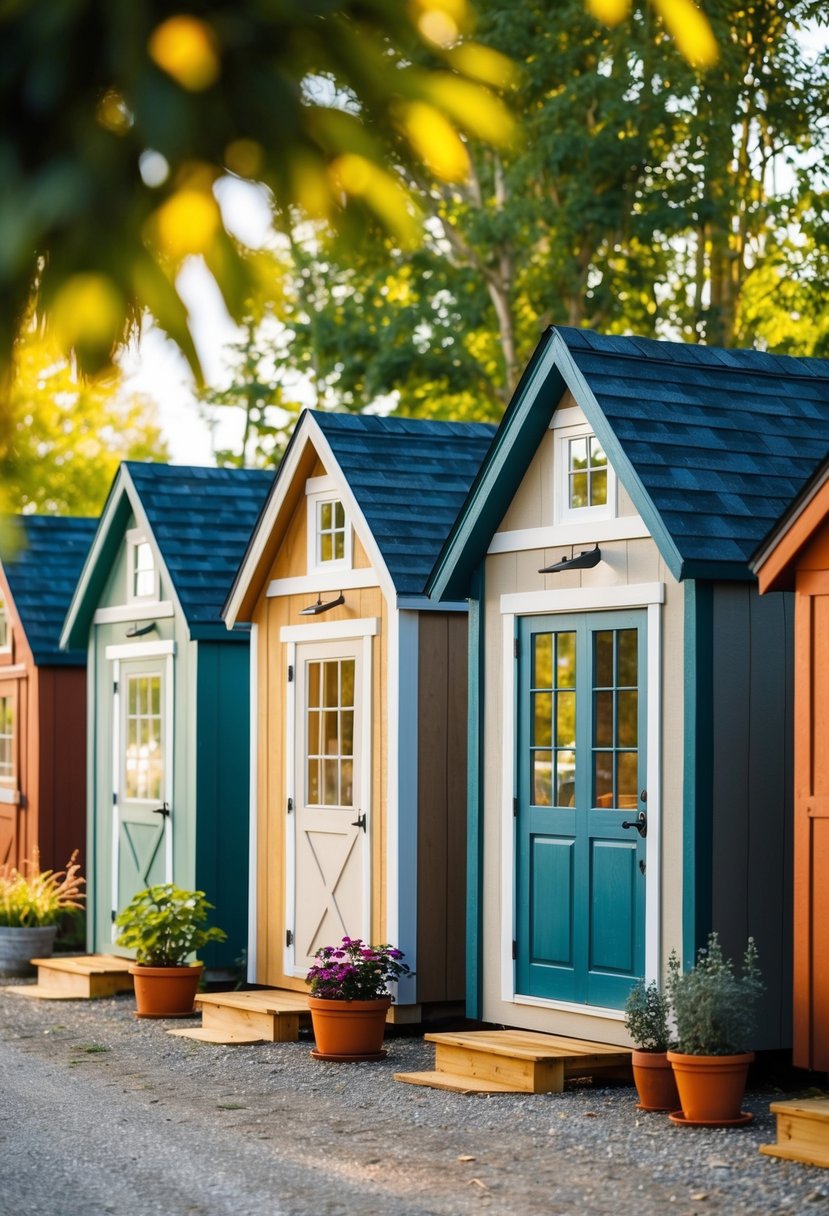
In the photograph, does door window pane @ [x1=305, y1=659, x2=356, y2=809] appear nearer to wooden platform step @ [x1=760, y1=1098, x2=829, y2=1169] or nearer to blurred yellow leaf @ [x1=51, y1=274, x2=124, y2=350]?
wooden platform step @ [x1=760, y1=1098, x2=829, y2=1169]

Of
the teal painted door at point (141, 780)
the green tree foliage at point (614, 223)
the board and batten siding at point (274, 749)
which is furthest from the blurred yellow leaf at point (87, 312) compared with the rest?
the green tree foliage at point (614, 223)

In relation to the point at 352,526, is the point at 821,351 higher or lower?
higher

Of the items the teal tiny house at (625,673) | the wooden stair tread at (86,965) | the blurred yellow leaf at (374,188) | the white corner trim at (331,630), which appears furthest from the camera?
the wooden stair tread at (86,965)

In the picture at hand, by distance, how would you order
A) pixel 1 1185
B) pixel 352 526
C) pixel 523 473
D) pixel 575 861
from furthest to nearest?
pixel 352 526, pixel 523 473, pixel 575 861, pixel 1 1185

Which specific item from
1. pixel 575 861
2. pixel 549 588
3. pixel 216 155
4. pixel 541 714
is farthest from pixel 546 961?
pixel 216 155

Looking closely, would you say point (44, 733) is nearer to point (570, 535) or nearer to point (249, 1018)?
point (249, 1018)

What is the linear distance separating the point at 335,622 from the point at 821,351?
10.1 m

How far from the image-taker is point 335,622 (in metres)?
11.5

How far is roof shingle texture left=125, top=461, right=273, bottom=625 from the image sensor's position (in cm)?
1341

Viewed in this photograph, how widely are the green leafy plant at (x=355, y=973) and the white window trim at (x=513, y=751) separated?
2.25ft

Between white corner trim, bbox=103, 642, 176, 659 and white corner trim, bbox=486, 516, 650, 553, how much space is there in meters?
4.03

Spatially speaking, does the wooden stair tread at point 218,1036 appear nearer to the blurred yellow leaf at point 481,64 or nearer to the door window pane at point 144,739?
the door window pane at point 144,739

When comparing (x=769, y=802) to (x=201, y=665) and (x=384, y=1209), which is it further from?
(x=201, y=665)

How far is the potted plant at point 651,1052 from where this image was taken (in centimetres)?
816
